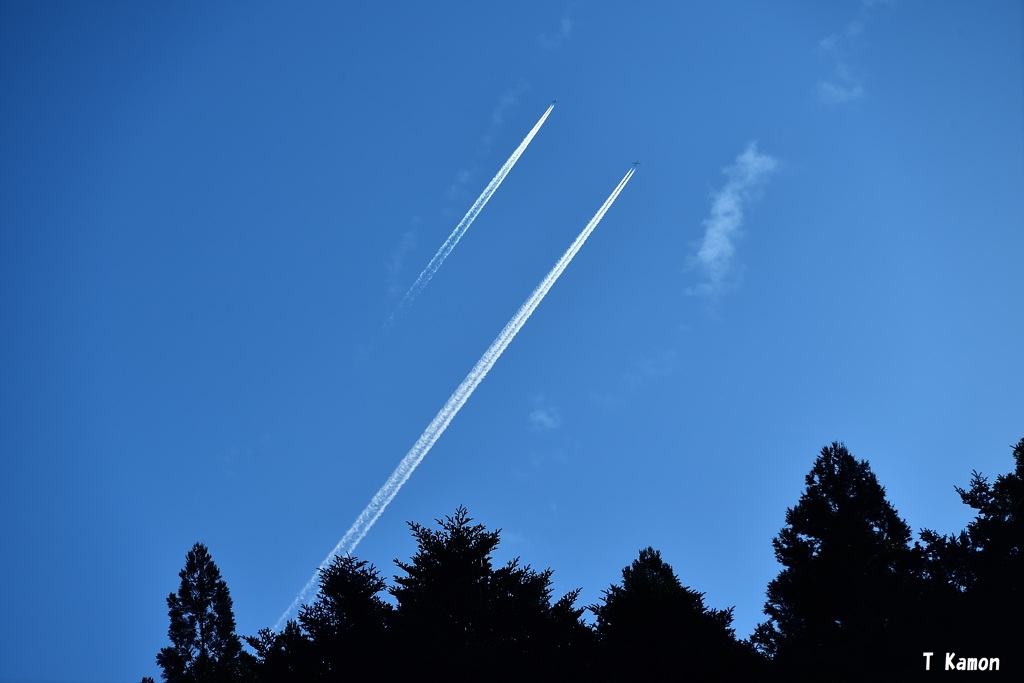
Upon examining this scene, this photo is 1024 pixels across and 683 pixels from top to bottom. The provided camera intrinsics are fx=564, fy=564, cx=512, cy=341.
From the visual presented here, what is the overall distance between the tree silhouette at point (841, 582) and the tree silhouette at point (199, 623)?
29123 millimetres

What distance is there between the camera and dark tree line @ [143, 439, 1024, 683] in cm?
1534

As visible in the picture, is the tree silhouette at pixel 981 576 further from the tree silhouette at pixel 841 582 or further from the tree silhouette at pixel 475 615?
the tree silhouette at pixel 475 615

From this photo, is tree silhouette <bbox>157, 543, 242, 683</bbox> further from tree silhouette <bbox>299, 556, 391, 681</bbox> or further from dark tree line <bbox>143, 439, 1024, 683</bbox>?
tree silhouette <bbox>299, 556, 391, 681</bbox>

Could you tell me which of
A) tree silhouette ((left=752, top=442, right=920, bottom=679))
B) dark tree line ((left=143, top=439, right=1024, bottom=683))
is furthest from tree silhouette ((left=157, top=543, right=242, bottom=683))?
tree silhouette ((left=752, top=442, right=920, bottom=679))

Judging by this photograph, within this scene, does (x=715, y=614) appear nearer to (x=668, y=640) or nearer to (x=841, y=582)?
(x=668, y=640)

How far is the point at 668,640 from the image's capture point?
18.3 meters

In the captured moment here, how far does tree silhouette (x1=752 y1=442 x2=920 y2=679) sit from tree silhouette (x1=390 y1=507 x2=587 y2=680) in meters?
7.20

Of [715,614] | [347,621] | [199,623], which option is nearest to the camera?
[347,621]

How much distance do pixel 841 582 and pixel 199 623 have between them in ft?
121

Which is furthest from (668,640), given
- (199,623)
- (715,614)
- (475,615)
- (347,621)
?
(199,623)

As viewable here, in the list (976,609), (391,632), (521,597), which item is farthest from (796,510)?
(391,632)

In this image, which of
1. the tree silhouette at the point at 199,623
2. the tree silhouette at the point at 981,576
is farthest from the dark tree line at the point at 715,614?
the tree silhouette at the point at 199,623

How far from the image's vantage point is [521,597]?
67.2 ft

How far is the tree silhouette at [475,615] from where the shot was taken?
1509 centimetres
